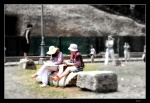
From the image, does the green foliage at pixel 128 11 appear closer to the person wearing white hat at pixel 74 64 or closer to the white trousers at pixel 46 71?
the white trousers at pixel 46 71

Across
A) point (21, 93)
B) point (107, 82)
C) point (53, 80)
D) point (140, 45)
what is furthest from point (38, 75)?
point (140, 45)

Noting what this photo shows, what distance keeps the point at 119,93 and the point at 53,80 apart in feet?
6.22

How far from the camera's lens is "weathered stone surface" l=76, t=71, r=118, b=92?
9.91 metres

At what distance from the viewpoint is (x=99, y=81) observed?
9945mm

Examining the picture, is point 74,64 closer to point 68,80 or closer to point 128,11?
point 68,80

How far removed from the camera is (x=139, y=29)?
3312 cm

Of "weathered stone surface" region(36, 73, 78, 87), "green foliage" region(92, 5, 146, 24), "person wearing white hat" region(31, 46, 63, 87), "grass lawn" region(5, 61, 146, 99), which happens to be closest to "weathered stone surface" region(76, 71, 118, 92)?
"grass lawn" region(5, 61, 146, 99)

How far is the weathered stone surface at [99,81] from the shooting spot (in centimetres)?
991

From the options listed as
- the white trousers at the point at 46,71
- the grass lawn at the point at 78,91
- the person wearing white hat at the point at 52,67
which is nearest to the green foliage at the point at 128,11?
the grass lawn at the point at 78,91

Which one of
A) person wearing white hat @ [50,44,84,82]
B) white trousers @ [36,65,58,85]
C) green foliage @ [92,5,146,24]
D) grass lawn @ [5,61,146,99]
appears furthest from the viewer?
green foliage @ [92,5,146,24]

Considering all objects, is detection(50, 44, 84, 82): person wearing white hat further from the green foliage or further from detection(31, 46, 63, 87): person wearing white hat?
the green foliage

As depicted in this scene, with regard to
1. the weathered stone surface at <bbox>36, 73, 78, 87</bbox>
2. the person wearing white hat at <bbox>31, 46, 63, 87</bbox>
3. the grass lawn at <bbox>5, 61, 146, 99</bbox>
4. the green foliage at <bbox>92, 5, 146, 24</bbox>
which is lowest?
the grass lawn at <bbox>5, 61, 146, 99</bbox>
